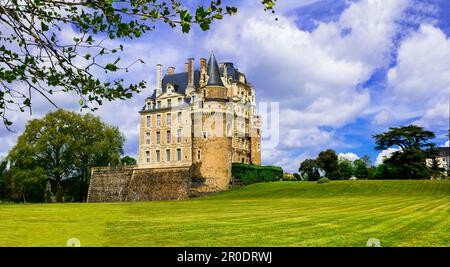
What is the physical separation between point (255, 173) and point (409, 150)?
22299mm

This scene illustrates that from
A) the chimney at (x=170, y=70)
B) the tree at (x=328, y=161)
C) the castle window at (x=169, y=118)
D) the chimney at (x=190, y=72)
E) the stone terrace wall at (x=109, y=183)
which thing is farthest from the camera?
the tree at (x=328, y=161)

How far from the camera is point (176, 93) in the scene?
62031 millimetres

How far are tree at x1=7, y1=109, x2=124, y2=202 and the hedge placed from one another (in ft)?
61.4

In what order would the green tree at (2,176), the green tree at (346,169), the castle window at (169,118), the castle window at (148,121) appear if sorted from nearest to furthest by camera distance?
the castle window at (169,118) < the castle window at (148,121) < the green tree at (2,176) < the green tree at (346,169)

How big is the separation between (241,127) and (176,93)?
392 inches

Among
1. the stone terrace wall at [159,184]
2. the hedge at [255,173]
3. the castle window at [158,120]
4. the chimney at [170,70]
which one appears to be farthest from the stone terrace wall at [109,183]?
the chimney at [170,70]

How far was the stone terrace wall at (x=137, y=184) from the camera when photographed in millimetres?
55750

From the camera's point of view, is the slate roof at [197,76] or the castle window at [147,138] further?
the castle window at [147,138]

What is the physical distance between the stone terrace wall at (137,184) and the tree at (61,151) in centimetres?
467

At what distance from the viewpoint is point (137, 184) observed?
2306 inches

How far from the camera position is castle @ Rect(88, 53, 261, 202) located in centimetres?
5628

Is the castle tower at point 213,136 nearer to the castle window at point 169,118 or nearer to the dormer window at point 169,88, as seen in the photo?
the castle window at point 169,118
